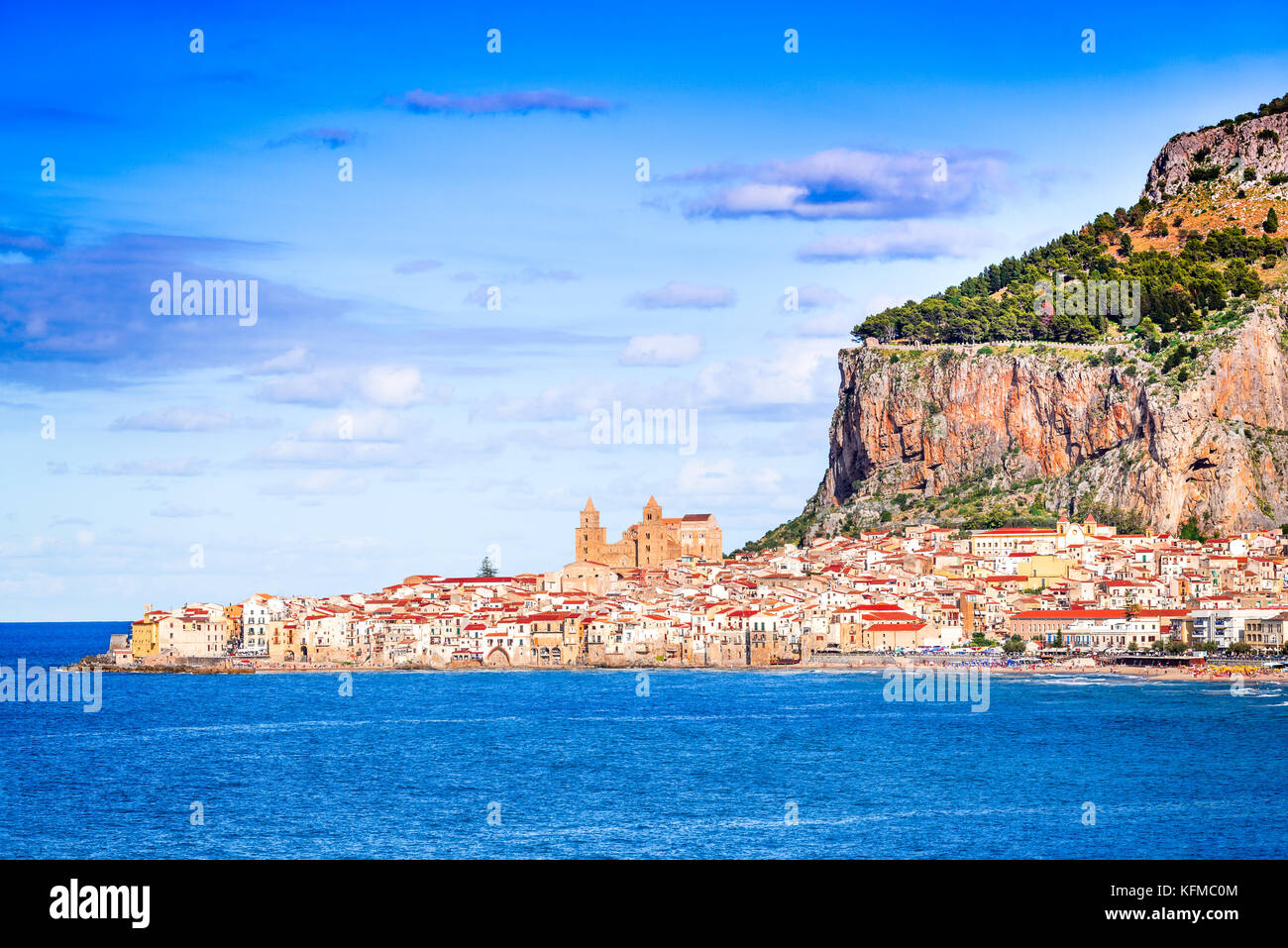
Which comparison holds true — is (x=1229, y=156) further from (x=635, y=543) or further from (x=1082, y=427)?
(x=635, y=543)

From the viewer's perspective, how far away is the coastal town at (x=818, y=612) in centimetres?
6525

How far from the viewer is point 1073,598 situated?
70.0m

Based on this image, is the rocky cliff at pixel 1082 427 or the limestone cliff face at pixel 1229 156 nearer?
the rocky cliff at pixel 1082 427

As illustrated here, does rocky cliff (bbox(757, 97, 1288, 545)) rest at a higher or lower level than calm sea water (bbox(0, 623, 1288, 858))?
higher

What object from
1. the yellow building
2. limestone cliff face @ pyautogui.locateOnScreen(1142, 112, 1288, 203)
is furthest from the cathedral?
limestone cliff face @ pyautogui.locateOnScreen(1142, 112, 1288, 203)

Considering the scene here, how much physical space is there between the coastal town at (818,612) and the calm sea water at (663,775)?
795 cm

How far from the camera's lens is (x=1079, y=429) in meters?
89.3

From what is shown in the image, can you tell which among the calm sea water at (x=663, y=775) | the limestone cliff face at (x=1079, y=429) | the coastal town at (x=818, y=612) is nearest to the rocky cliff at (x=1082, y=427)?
the limestone cliff face at (x=1079, y=429)

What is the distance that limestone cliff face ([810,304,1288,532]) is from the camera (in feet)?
270

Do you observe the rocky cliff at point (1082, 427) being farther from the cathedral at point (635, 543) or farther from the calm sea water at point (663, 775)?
the calm sea water at point (663, 775)

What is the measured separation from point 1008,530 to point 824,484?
25.3 m

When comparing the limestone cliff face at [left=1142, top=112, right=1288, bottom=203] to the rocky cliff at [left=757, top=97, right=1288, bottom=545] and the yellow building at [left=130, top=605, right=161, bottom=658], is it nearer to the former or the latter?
the rocky cliff at [left=757, top=97, right=1288, bottom=545]

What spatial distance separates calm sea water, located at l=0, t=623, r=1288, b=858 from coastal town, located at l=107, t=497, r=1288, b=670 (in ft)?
26.1
